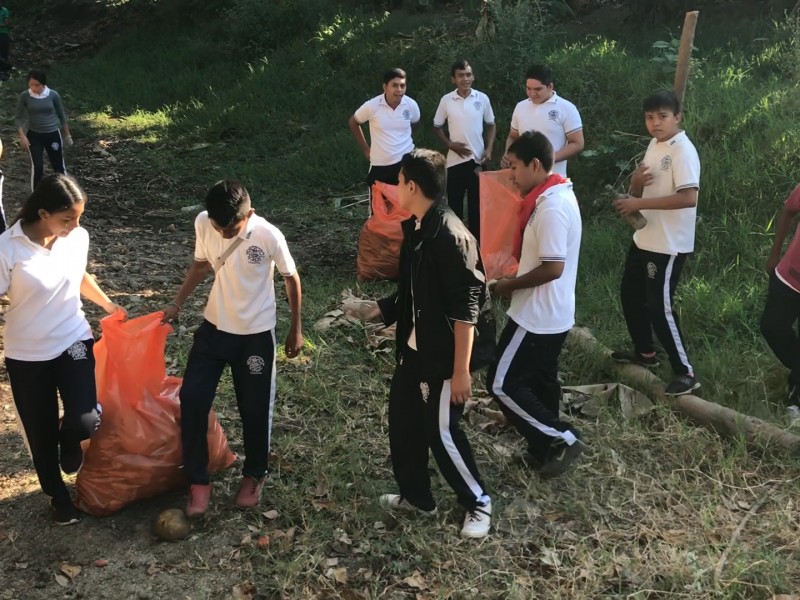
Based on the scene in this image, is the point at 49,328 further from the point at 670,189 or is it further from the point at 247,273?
the point at 670,189

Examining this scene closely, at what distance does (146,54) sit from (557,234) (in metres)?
14.0

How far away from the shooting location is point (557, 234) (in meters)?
3.01

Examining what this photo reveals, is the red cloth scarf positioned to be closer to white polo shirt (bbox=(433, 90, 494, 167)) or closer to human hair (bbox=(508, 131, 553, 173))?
human hair (bbox=(508, 131, 553, 173))

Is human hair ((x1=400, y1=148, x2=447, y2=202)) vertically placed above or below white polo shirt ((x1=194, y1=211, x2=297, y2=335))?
above

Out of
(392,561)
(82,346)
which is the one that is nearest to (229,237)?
(82,346)

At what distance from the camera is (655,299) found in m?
3.91

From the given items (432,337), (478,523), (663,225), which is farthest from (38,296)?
(663,225)

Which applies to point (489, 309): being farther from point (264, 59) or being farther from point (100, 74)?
point (100, 74)

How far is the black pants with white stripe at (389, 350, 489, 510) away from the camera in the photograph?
9.41 feet

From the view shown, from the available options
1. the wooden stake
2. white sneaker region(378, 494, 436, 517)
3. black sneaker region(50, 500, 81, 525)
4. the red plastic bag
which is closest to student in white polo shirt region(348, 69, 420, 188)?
the red plastic bag

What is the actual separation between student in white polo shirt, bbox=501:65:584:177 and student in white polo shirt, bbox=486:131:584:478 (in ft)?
6.78

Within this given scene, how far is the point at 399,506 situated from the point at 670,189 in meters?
2.06

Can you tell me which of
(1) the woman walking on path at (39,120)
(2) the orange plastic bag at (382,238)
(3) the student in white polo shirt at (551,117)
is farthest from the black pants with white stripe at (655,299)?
(1) the woman walking on path at (39,120)

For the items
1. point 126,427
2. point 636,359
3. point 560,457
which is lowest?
point 636,359
